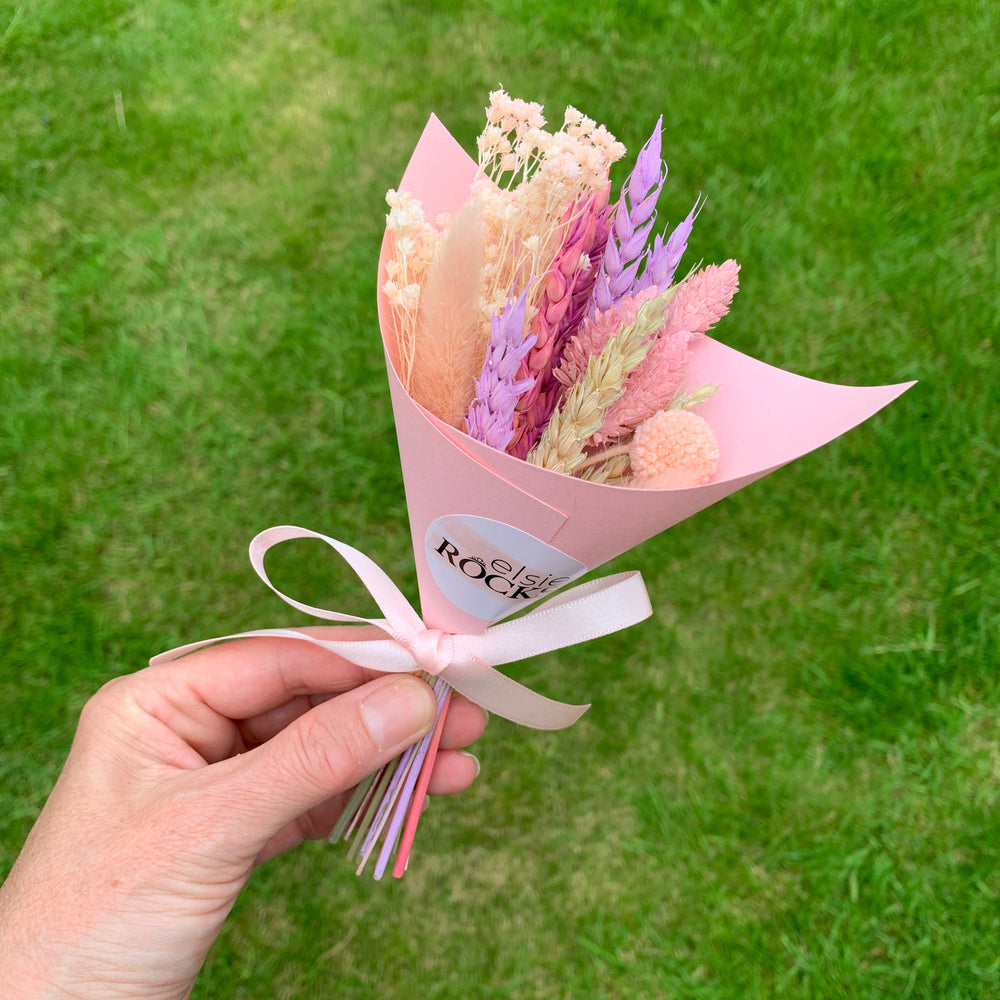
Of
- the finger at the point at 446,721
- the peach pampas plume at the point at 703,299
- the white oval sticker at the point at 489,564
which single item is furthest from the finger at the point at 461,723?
the peach pampas plume at the point at 703,299

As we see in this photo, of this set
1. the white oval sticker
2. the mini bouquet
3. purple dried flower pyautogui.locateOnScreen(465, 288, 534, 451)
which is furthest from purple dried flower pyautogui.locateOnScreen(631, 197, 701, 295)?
the white oval sticker

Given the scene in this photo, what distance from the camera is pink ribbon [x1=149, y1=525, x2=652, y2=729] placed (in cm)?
128

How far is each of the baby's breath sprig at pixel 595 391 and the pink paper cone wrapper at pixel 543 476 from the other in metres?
0.05

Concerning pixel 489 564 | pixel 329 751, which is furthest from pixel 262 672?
pixel 489 564

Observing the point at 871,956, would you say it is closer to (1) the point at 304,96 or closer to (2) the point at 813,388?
(2) the point at 813,388

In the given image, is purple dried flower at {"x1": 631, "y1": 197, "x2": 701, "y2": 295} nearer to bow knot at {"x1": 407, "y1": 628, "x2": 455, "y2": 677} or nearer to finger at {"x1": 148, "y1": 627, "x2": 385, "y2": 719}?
bow knot at {"x1": 407, "y1": 628, "x2": 455, "y2": 677}

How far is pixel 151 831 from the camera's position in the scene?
114cm

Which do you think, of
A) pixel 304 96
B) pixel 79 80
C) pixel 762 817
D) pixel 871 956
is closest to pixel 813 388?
pixel 762 817

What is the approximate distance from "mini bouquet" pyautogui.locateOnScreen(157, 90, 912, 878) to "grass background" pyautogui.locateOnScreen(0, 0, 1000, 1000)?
894 mm

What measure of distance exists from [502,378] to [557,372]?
136 mm

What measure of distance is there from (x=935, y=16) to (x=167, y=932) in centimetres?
313

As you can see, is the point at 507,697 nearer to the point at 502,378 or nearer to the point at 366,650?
the point at 366,650

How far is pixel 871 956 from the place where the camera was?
178 cm

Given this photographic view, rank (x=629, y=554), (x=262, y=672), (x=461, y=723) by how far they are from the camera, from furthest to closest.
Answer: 1. (x=629, y=554)
2. (x=461, y=723)
3. (x=262, y=672)
